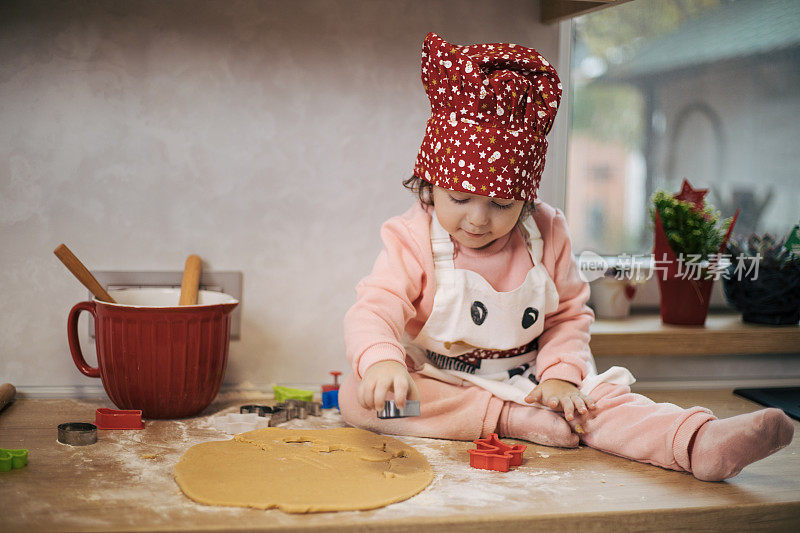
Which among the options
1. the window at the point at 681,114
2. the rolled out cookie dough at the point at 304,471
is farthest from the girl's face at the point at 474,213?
the window at the point at 681,114

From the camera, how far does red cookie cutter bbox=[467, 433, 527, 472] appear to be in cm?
→ 91

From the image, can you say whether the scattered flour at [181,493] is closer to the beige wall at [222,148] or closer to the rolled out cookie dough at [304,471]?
the rolled out cookie dough at [304,471]

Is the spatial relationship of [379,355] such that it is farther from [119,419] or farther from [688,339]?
[688,339]

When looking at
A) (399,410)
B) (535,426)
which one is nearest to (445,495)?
(399,410)

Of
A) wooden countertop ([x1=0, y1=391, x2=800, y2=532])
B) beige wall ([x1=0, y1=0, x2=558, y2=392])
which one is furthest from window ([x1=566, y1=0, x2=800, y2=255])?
wooden countertop ([x1=0, y1=391, x2=800, y2=532])

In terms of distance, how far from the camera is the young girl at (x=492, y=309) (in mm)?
939

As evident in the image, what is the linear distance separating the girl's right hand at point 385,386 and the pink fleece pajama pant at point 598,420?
0.16 metres

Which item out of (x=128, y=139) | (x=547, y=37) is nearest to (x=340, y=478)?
(x=128, y=139)

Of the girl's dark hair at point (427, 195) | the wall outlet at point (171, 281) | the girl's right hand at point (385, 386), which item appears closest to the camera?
the girl's right hand at point (385, 386)

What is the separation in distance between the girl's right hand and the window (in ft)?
2.54

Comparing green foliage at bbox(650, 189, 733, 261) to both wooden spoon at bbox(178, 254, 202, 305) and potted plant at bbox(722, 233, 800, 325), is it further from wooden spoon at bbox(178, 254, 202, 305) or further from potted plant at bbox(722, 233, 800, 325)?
wooden spoon at bbox(178, 254, 202, 305)

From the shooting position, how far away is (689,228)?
1410mm

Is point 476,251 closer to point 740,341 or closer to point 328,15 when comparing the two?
point 328,15

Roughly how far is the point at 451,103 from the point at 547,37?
1.38ft
